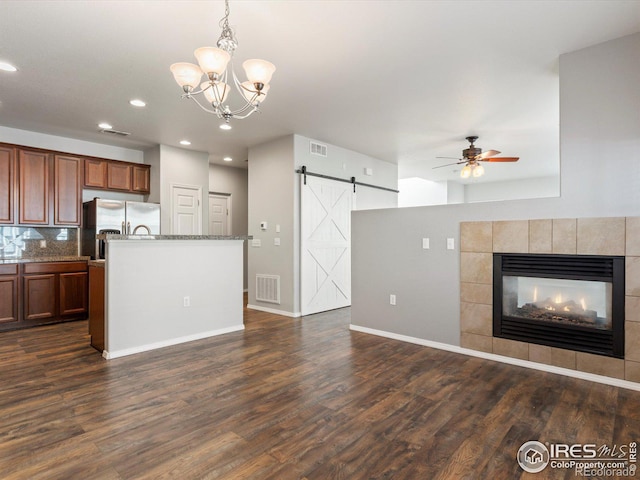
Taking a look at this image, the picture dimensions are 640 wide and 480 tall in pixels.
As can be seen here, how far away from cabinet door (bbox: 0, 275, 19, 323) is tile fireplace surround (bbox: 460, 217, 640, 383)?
18.7ft

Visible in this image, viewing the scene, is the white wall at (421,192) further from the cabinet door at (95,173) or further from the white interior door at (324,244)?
the cabinet door at (95,173)

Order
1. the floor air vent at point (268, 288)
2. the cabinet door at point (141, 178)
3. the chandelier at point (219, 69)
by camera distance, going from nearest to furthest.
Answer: the chandelier at point (219, 69)
the floor air vent at point (268, 288)
the cabinet door at point (141, 178)

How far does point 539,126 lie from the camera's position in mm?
5371

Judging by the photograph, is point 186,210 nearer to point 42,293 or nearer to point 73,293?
point 73,293

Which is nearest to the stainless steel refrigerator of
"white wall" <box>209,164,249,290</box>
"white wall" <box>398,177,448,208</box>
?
"white wall" <box>209,164,249,290</box>

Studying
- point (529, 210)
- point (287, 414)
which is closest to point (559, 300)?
point (529, 210)

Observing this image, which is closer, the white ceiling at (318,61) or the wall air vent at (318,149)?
the white ceiling at (318,61)

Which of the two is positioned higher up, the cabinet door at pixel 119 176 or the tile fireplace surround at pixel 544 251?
the cabinet door at pixel 119 176

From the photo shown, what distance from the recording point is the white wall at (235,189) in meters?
7.84

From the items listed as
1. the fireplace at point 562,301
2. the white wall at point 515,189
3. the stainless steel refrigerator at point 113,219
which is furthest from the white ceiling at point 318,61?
the white wall at point 515,189

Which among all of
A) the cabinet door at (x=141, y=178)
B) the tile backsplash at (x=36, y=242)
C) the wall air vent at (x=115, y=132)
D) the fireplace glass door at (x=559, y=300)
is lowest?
the fireplace glass door at (x=559, y=300)

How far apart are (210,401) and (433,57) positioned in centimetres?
345

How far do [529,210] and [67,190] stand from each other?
6238mm

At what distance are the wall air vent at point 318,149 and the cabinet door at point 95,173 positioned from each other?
337 cm
